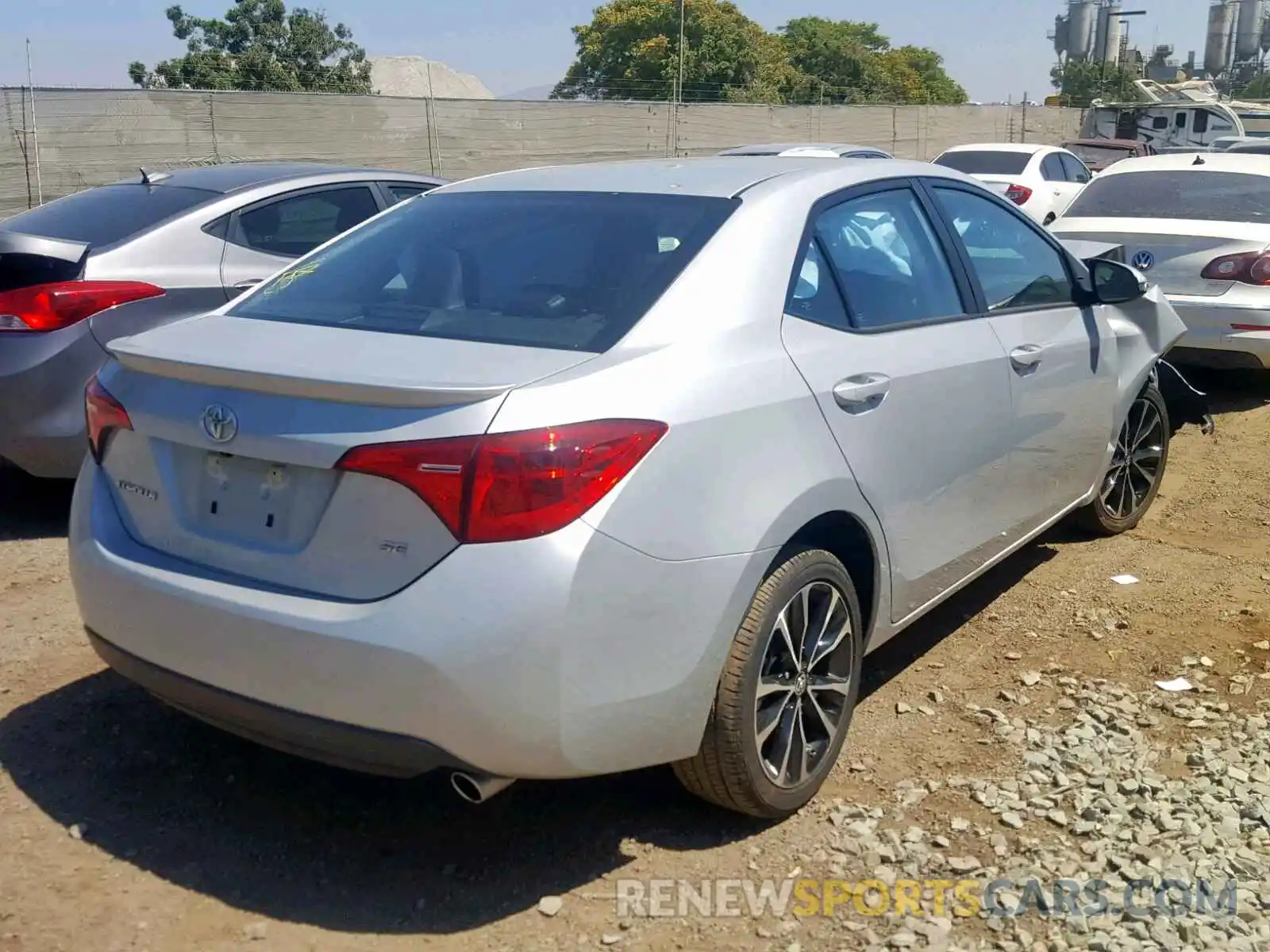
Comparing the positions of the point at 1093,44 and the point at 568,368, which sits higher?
the point at 1093,44

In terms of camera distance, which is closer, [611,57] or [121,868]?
[121,868]

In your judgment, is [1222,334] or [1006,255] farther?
[1222,334]

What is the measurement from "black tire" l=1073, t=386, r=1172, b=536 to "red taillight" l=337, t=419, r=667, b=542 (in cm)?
328

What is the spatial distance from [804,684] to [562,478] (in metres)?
1.04

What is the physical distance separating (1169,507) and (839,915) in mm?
3918

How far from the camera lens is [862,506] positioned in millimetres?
3404

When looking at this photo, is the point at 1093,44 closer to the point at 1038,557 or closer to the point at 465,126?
the point at 465,126

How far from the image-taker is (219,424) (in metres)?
2.90

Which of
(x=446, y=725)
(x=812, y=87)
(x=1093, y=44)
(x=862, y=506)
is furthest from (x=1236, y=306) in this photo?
(x=1093, y=44)

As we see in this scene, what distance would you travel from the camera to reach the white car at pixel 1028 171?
1648 cm

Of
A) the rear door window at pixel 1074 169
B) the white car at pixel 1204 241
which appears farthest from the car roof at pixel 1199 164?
the rear door window at pixel 1074 169

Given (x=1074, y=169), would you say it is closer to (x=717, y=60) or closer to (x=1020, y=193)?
(x=1020, y=193)

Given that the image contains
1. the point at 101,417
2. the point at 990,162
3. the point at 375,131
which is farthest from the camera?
the point at 375,131

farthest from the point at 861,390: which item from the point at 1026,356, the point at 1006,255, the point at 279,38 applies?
the point at 279,38
